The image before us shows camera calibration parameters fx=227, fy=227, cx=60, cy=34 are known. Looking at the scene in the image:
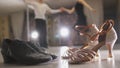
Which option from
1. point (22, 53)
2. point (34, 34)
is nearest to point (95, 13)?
point (34, 34)

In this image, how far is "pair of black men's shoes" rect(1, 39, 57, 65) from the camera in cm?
115

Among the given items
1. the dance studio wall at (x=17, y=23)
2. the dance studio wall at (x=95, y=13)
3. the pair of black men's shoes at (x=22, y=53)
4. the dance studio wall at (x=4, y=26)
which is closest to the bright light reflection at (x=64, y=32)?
the dance studio wall at (x=95, y=13)

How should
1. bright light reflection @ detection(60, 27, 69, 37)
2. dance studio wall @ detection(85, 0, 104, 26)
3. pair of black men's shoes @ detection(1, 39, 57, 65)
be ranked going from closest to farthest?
pair of black men's shoes @ detection(1, 39, 57, 65) → dance studio wall @ detection(85, 0, 104, 26) → bright light reflection @ detection(60, 27, 69, 37)

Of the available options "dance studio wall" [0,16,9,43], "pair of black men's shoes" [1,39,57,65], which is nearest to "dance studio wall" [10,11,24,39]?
"dance studio wall" [0,16,9,43]

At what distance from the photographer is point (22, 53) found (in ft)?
3.89

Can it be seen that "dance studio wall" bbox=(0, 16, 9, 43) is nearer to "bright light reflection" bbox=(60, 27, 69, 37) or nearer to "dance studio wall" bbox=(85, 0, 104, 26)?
"bright light reflection" bbox=(60, 27, 69, 37)

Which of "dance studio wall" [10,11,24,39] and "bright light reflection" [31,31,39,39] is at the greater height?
"dance studio wall" [10,11,24,39]

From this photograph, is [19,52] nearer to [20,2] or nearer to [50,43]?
[50,43]

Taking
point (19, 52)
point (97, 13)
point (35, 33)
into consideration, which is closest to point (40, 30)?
point (35, 33)

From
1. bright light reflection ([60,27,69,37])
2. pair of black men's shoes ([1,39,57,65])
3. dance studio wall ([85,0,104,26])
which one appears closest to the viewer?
pair of black men's shoes ([1,39,57,65])

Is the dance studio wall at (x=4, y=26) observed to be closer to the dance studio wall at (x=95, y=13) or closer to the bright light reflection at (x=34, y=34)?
the bright light reflection at (x=34, y=34)

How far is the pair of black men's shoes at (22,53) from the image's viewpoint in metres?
1.15

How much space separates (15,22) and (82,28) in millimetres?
1654

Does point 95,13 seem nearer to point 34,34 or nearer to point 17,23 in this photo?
point 34,34
